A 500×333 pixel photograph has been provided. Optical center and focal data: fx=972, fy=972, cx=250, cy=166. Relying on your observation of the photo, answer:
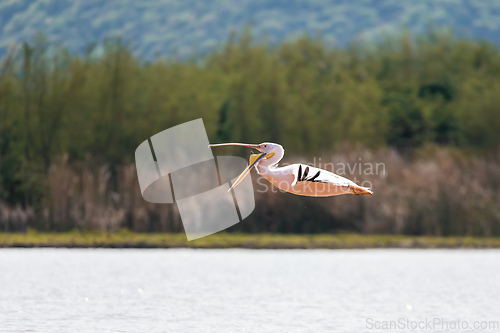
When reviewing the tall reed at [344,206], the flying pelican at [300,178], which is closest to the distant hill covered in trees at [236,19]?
the tall reed at [344,206]

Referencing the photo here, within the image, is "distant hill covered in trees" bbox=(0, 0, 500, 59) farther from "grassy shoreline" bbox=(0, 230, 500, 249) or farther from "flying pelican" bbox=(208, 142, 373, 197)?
"flying pelican" bbox=(208, 142, 373, 197)

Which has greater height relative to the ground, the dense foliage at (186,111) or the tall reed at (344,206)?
the tall reed at (344,206)

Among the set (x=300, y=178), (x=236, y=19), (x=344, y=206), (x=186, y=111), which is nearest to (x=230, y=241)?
(x=344, y=206)

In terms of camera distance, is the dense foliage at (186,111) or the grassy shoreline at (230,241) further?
the dense foliage at (186,111)

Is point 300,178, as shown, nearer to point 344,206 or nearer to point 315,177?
point 315,177

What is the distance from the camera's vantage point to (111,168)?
1443 inches

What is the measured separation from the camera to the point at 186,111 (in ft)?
128

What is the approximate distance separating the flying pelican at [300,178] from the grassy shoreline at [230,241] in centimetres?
1941

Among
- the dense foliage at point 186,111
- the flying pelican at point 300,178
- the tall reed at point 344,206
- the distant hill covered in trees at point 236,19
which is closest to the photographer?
the flying pelican at point 300,178
